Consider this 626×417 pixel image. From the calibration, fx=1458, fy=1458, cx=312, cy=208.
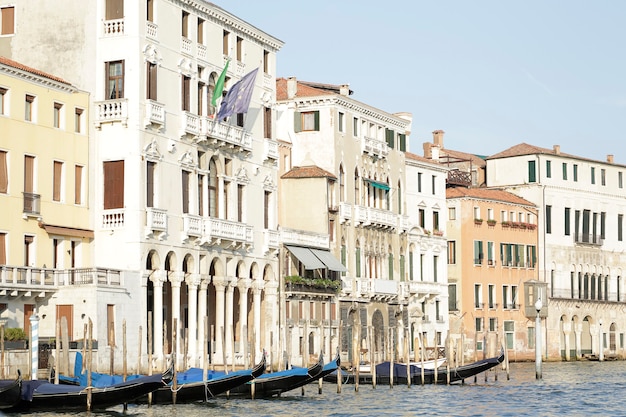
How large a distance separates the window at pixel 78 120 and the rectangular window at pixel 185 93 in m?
3.51

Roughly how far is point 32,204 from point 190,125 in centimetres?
614

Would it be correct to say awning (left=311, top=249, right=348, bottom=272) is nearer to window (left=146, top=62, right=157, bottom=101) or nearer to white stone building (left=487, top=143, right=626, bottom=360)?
window (left=146, top=62, right=157, bottom=101)

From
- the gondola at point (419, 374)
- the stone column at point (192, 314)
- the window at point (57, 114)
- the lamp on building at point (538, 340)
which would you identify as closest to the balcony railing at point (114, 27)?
the window at point (57, 114)

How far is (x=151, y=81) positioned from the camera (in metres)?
38.8

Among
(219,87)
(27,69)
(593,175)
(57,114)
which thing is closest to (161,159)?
(219,87)

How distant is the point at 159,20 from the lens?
39.2 m

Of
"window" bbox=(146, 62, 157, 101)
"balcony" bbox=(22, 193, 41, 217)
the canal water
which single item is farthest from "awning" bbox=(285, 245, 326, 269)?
"balcony" bbox=(22, 193, 41, 217)

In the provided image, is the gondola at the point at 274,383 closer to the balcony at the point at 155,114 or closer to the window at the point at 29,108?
the balcony at the point at 155,114

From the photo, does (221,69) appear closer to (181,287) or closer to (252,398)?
(181,287)

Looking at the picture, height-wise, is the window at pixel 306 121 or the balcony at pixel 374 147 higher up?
the window at pixel 306 121

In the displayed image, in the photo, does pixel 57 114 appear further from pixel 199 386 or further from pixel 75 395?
pixel 75 395

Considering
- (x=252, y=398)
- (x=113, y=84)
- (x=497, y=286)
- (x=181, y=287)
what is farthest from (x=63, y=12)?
(x=497, y=286)

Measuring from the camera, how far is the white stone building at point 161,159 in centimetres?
3791

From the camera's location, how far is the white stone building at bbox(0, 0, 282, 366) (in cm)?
3791
